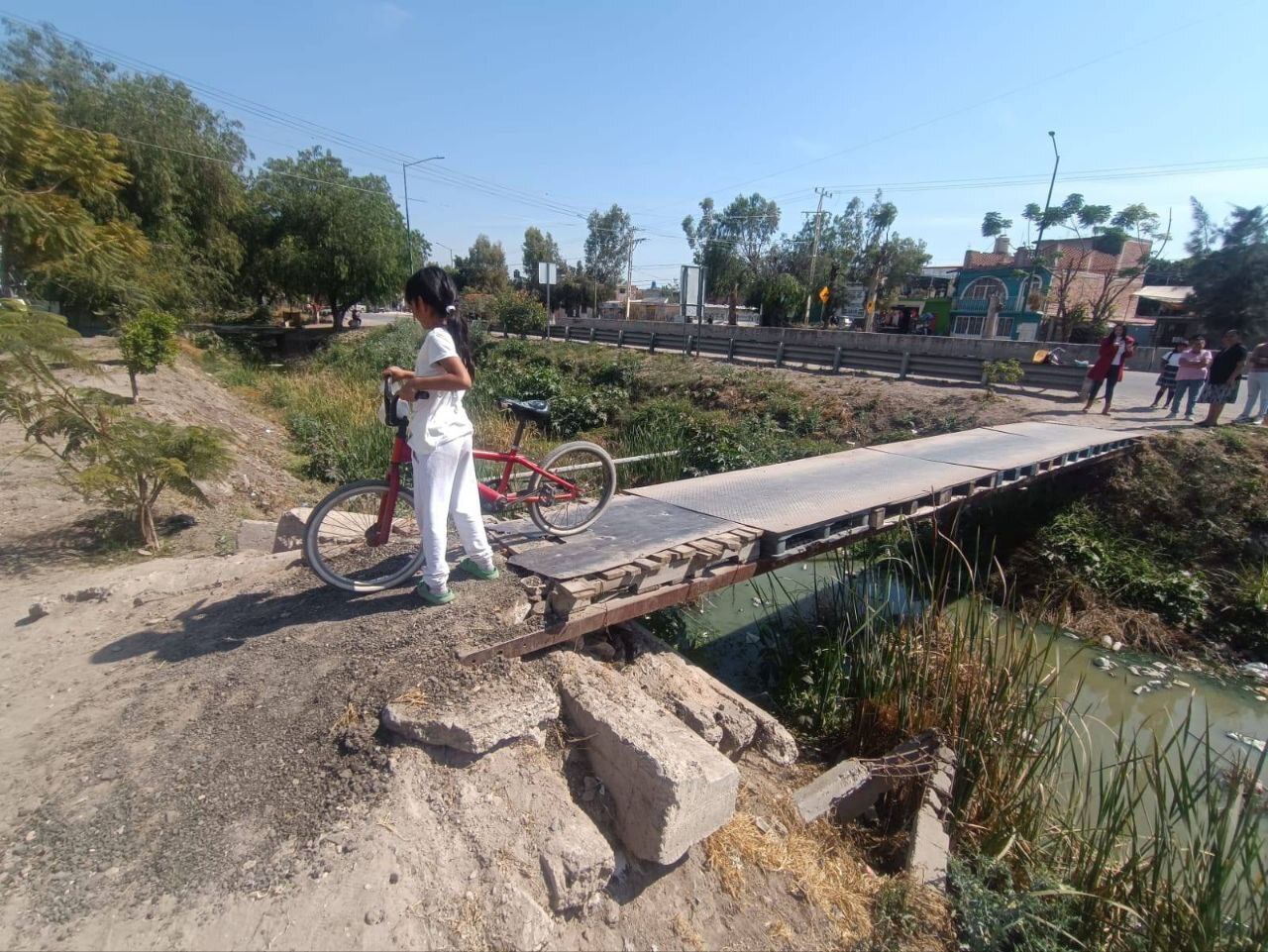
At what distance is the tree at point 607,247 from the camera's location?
6631cm

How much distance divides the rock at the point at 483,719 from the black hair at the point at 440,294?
162 cm

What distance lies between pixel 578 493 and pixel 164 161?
23.2 m

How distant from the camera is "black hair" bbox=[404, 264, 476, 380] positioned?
321 cm

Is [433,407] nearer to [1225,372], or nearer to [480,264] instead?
[1225,372]

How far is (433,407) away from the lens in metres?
3.25

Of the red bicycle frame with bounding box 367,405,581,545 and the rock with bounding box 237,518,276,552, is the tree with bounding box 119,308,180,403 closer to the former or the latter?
the rock with bounding box 237,518,276,552

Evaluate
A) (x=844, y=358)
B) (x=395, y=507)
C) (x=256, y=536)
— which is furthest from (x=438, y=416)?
(x=844, y=358)

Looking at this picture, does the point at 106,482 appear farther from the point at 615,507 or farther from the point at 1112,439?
the point at 1112,439

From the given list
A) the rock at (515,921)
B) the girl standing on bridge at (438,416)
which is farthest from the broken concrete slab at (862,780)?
the girl standing on bridge at (438,416)

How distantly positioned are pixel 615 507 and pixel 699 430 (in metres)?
7.11

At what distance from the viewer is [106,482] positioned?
215 inches

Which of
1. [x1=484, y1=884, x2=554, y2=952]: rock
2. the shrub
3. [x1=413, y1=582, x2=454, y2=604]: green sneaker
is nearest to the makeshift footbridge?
[x1=413, y1=582, x2=454, y2=604]: green sneaker

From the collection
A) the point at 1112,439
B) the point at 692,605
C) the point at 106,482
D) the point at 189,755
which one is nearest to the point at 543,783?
the point at 189,755

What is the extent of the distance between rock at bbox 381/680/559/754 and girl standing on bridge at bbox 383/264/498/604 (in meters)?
0.74
